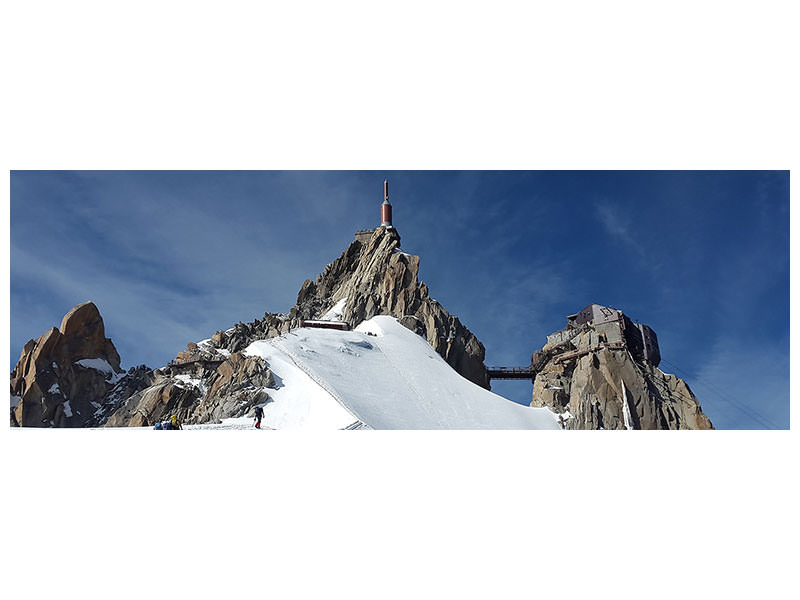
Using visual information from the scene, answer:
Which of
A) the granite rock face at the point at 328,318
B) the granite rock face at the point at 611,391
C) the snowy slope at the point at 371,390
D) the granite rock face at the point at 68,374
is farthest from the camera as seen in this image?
the granite rock face at the point at 68,374

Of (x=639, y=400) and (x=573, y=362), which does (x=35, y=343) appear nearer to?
(x=573, y=362)

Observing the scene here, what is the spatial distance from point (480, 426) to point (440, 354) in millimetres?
21324

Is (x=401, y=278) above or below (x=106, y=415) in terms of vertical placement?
above

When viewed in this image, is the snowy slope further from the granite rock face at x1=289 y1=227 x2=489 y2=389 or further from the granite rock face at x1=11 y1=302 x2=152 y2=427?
the granite rock face at x1=11 y1=302 x2=152 y2=427

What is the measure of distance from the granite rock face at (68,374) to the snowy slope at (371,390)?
3011 cm

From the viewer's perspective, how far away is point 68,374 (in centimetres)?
5503

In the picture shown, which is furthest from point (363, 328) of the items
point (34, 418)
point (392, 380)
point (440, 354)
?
point (34, 418)

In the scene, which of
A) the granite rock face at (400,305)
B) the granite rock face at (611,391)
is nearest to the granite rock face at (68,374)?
the granite rock face at (400,305)

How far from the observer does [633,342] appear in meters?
56.2

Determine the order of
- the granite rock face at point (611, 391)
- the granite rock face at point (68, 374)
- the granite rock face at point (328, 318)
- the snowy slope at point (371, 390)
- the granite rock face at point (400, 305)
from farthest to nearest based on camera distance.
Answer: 1. the granite rock face at point (400, 305)
2. the granite rock face at point (68, 374)
3. the granite rock face at point (611, 391)
4. the granite rock face at point (328, 318)
5. the snowy slope at point (371, 390)

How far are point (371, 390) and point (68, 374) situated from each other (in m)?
39.8

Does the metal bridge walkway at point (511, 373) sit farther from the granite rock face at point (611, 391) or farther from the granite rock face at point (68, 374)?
the granite rock face at point (68, 374)

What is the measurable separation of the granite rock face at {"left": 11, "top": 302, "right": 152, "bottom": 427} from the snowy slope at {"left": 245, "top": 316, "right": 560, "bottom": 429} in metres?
30.1

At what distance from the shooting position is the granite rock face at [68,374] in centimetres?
5222
